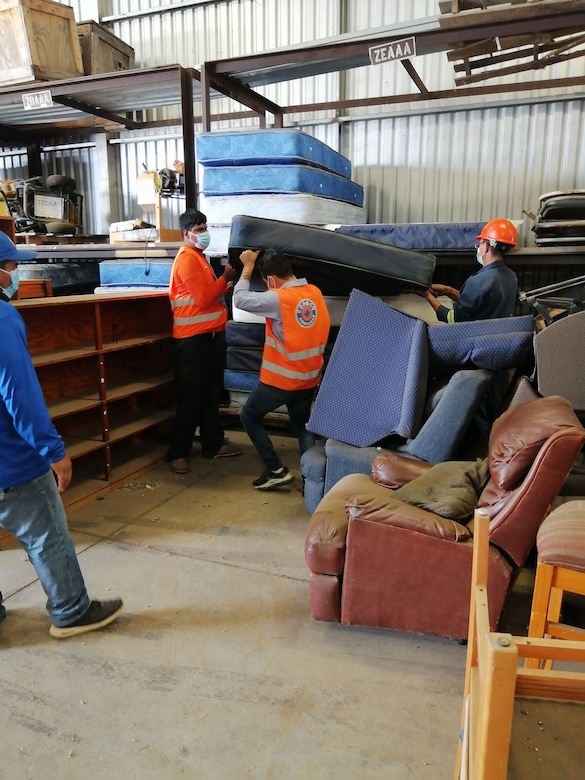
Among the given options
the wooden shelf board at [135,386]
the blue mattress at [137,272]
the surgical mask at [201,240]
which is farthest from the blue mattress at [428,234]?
the wooden shelf board at [135,386]

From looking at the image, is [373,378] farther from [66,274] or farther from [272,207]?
[66,274]

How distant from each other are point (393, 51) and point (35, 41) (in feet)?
11.5

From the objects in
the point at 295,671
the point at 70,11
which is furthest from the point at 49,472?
the point at 70,11

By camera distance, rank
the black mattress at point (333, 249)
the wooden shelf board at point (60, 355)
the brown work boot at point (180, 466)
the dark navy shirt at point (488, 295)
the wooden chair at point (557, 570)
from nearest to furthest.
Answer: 1. the wooden chair at point (557, 570)
2. the wooden shelf board at point (60, 355)
3. the black mattress at point (333, 249)
4. the dark navy shirt at point (488, 295)
5. the brown work boot at point (180, 466)

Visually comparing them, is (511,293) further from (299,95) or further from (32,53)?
(32,53)

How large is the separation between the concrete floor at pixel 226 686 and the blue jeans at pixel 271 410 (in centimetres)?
86

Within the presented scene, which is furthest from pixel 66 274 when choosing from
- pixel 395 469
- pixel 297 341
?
pixel 395 469

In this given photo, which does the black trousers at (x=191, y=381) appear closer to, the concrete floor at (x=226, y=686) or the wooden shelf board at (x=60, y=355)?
the wooden shelf board at (x=60, y=355)

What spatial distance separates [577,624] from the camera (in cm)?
252

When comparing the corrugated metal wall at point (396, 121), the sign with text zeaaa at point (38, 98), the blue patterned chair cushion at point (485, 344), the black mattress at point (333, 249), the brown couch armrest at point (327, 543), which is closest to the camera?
the brown couch armrest at point (327, 543)

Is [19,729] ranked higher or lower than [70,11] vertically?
lower

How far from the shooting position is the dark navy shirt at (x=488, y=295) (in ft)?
12.7

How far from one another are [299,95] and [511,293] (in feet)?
13.9

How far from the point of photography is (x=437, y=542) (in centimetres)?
215
